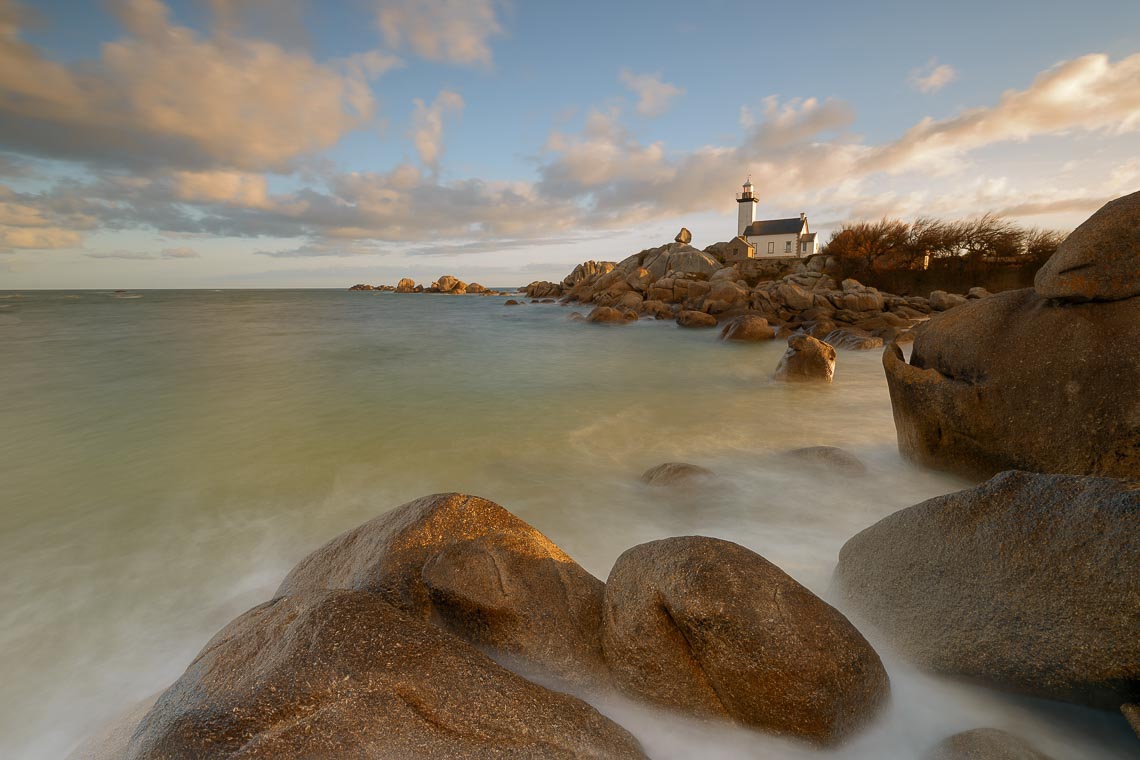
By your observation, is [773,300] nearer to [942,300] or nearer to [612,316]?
[942,300]

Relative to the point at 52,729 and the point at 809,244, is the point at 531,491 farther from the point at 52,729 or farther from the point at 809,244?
the point at 809,244

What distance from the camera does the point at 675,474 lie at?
6.22 meters

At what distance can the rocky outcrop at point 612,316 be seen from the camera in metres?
29.8

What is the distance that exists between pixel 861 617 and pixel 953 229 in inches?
1411

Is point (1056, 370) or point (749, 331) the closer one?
point (1056, 370)

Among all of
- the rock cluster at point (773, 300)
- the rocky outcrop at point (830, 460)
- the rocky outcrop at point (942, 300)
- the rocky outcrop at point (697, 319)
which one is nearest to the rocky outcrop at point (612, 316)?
the rock cluster at point (773, 300)

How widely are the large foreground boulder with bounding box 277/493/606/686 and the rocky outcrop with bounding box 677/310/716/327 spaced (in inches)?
962

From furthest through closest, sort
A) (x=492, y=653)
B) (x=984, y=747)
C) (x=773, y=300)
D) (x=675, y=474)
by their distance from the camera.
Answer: (x=773, y=300), (x=675, y=474), (x=492, y=653), (x=984, y=747)

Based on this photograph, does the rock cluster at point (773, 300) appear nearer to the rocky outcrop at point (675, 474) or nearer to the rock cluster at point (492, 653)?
the rocky outcrop at point (675, 474)

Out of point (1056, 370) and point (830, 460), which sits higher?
point (1056, 370)

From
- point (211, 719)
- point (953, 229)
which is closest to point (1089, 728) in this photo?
point (211, 719)

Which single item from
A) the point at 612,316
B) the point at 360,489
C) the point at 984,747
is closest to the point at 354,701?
the point at 984,747

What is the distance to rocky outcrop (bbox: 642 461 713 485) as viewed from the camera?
6.13 meters

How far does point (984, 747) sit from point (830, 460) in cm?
463
